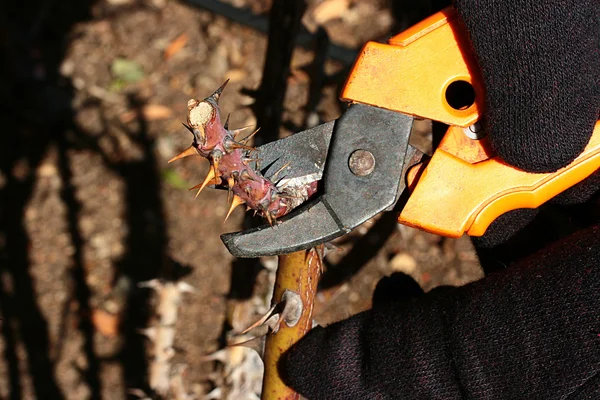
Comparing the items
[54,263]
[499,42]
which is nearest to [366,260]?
[54,263]

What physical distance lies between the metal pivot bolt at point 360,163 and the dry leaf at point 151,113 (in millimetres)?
2252

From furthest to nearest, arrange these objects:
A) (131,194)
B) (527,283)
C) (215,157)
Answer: (131,194) < (527,283) < (215,157)

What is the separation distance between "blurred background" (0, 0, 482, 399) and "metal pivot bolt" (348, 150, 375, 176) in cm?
116

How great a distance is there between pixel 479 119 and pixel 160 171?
2.21m

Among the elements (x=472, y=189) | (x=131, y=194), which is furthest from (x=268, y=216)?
(x=131, y=194)

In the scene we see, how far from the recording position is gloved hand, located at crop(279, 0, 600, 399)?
1381 millimetres

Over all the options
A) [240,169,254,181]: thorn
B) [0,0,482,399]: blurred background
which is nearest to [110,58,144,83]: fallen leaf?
[0,0,482,399]: blurred background

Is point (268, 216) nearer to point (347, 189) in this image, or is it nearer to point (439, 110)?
point (347, 189)

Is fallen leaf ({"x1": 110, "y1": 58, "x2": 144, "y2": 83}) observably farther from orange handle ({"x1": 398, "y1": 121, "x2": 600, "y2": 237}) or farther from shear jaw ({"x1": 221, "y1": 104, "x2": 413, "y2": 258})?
orange handle ({"x1": 398, "y1": 121, "x2": 600, "y2": 237})

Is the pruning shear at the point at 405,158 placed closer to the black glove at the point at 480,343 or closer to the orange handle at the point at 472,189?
the orange handle at the point at 472,189

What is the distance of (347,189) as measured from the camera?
4.87ft

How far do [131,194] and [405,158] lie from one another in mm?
2185

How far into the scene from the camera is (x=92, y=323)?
125 inches

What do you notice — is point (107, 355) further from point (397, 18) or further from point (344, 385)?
point (397, 18)
